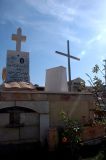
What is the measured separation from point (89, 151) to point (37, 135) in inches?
63.5

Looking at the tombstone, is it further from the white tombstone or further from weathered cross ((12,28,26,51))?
the white tombstone

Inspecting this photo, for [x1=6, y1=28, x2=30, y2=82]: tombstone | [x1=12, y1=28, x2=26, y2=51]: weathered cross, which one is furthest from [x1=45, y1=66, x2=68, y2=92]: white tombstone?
[x1=12, y1=28, x2=26, y2=51]: weathered cross

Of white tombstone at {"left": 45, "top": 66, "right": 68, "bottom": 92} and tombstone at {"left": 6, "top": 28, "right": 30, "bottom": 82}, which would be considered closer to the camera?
white tombstone at {"left": 45, "top": 66, "right": 68, "bottom": 92}

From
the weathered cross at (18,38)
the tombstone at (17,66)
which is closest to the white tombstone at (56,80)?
the tombstone at (17,66)

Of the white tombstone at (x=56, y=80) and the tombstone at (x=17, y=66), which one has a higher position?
the tombstone at (x=17, y=66)

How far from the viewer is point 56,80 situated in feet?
35.1

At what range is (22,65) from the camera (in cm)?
1170

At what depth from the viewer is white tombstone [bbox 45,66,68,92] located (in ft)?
34.7

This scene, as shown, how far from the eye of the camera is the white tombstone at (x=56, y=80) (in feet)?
34.7

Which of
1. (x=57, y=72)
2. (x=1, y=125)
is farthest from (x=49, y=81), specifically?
(x=1, y=125)

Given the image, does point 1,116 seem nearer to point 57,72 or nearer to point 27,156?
point 27,156

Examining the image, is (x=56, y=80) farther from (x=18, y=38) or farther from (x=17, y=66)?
(x=18, y=38)

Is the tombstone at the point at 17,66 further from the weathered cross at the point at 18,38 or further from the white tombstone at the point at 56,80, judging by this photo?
the white tombstone at the point at 56,80

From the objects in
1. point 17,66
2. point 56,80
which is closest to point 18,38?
point 17,66
